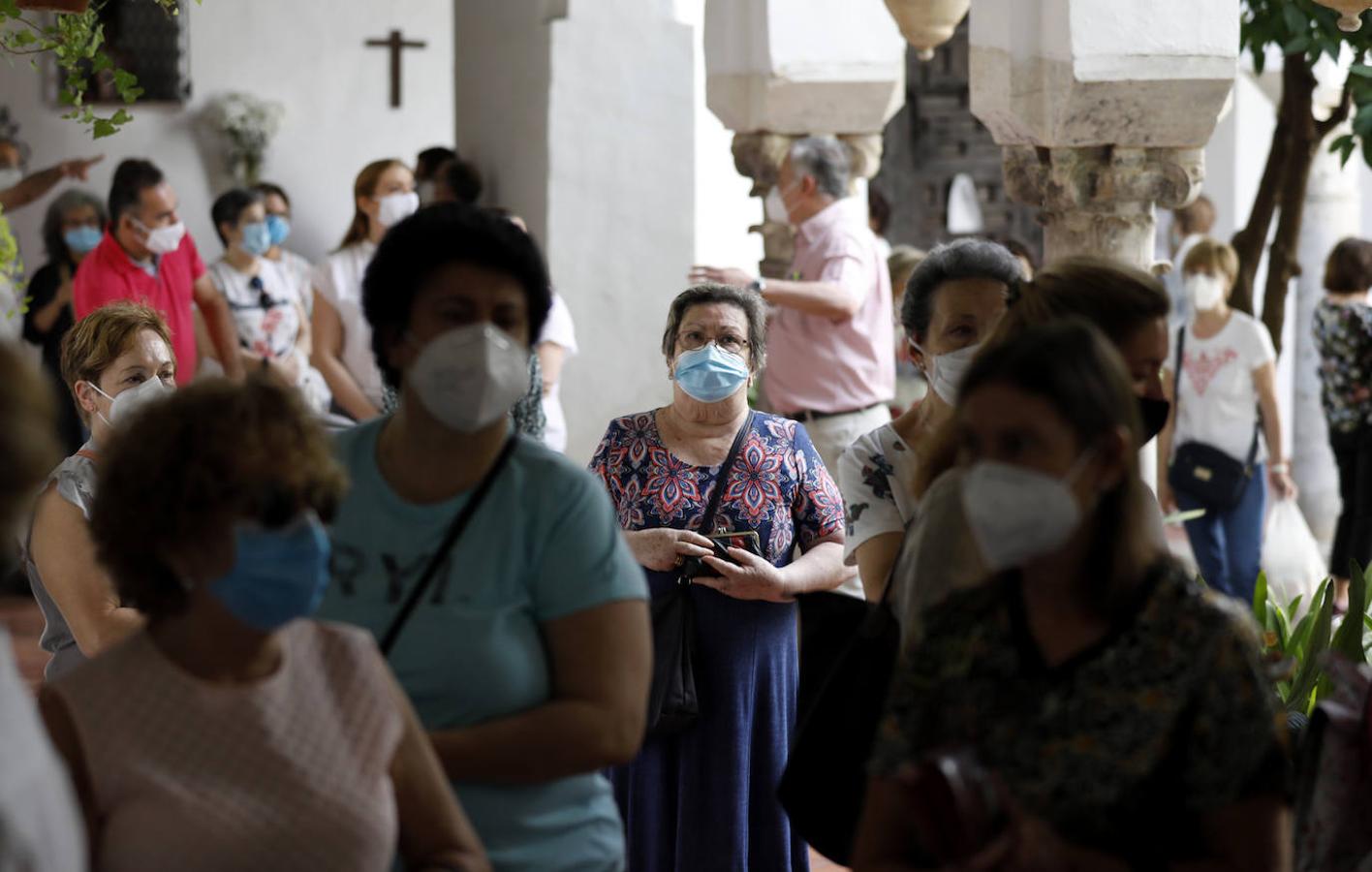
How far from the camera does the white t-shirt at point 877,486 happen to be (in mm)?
3189

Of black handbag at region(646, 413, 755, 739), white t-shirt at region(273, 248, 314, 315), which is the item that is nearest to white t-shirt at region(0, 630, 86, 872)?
black handbag at region(646, 413, 755, 739)

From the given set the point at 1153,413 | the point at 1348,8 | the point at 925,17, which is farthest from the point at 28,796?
the point at 925,17

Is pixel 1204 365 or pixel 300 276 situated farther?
pixel 300 276

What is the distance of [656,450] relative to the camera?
13.1 ft

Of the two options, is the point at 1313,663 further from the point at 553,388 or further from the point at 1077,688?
the point at 1077,688

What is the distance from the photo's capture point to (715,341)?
13.5 ft

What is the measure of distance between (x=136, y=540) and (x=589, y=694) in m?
0.56

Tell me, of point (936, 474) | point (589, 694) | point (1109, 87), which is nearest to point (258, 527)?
point (589, 694)

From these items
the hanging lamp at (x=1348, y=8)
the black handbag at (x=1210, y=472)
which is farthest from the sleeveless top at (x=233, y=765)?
the black handbag at (x=1210, y=472)

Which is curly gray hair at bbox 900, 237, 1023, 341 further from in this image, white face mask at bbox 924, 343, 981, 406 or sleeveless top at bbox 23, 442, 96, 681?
sleeveless top at bbox 23, 442, 96, 681

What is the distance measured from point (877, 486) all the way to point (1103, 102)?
258 cm

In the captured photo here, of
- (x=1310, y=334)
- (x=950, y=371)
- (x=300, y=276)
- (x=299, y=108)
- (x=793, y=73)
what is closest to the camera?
(x=950, y=371)

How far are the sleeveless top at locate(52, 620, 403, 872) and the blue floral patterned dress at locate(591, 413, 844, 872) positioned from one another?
197 cm

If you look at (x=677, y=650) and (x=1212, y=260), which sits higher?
(x=1212, y=260)
